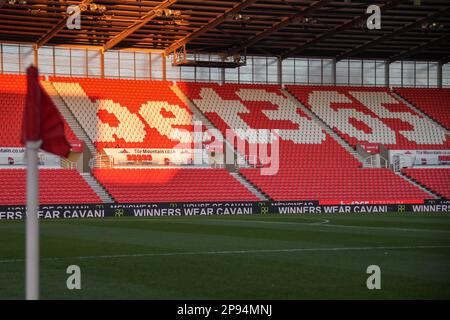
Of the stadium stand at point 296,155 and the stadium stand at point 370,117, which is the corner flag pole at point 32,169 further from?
the stadium stand at point 370,117

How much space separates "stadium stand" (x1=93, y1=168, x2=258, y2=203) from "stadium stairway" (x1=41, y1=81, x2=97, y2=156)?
3.21 metres

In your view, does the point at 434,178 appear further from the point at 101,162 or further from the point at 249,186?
the point at 101,162

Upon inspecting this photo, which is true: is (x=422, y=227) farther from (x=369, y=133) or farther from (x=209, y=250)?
(x=369, y=133)

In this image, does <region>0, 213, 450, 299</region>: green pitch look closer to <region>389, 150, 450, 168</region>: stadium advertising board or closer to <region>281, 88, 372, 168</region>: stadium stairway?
<region>281, 88, 372, 168</region>: stadium stairway

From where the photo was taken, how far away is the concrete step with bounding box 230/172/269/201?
1883 inches

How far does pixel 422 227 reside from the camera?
29078 millimetres

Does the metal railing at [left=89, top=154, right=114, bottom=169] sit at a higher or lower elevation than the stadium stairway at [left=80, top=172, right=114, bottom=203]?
higher

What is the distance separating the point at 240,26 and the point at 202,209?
→ 12837 millimetres

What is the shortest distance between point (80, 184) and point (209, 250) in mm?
26571

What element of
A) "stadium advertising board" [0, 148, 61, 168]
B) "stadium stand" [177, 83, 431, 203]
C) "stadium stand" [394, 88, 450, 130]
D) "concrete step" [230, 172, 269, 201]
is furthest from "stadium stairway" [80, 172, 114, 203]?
"stadium stand" [394, 88, 450, 130]

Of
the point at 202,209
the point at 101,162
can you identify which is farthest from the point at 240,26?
the point at 202,209

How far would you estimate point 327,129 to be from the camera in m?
57.4

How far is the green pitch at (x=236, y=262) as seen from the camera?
41.3ft

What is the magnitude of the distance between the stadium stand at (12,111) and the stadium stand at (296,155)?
10.4 meters
